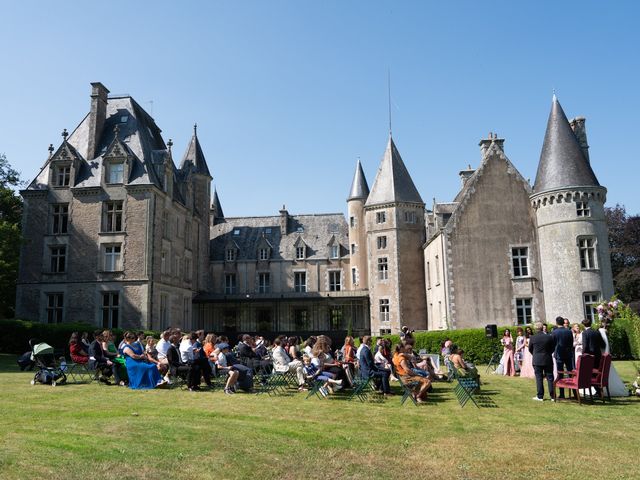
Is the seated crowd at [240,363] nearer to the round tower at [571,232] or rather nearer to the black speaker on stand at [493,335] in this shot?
the black speaker on stand at [493,335]

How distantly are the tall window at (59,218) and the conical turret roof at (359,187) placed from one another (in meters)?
21.3

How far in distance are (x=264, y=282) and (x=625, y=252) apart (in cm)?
2892

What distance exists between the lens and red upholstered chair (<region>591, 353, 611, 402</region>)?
1160 centimetres

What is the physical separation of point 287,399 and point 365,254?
30.6 m

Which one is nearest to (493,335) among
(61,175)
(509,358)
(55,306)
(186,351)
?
(509,358)

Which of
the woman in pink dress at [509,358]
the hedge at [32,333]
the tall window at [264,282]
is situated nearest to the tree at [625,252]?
the woman in pink dress at [509,358]

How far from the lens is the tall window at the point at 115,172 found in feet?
102

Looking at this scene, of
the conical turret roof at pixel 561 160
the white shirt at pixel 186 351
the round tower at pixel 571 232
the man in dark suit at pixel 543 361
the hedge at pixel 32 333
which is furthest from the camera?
the conical turret roof at pixel 561 160

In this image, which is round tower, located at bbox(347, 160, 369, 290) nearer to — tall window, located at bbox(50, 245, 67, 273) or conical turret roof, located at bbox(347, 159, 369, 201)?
conical turret roof, located at bbox(347, 159, 369, 201)

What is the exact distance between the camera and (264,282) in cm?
4666

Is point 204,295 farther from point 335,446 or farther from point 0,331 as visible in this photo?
point 335,446

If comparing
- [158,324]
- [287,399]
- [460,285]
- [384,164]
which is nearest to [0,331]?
[158,324]

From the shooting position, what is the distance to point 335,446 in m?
7.45

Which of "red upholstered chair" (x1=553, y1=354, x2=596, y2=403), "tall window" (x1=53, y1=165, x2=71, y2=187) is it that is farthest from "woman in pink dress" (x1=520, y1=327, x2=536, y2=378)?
"tall window" (x1=53, y1=165, x2=71, y2=187)
